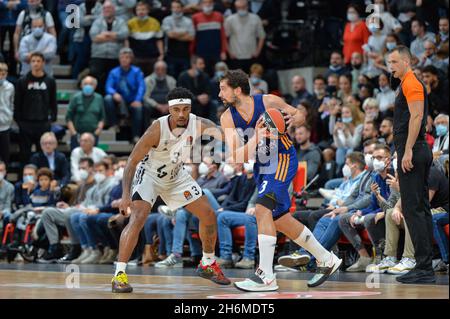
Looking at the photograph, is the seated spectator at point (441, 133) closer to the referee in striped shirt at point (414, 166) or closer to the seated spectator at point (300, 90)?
the referee in striped shirt at point (414, 166)

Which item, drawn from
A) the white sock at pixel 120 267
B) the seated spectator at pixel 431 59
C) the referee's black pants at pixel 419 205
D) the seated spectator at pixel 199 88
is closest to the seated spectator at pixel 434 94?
the seated spectator at pixel 431 59

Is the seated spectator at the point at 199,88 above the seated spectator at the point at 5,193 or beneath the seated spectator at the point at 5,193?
above

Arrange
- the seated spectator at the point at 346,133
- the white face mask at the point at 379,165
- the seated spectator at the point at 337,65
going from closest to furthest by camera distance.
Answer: the white face mask at the point at 379,165 → the seated spectator at the point at 346,133 → the seated spectator at the point at 337,65

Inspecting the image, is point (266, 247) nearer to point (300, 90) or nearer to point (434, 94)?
point (434, 94)

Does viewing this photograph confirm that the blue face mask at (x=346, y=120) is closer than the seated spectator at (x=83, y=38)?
Yes

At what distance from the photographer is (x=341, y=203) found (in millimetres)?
11984

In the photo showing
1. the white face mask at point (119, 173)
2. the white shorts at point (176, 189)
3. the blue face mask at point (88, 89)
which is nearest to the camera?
the white shorts at point (176, 189)

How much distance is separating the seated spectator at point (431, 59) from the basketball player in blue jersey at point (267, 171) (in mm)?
6576

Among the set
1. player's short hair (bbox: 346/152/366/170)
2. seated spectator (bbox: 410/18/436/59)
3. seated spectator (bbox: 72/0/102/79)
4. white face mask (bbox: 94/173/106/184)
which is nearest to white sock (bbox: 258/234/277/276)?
player's short hair (bbox: 346/152/366/170)

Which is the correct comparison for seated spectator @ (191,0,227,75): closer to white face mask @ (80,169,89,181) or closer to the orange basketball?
white face mask @ (80,169,89,181)

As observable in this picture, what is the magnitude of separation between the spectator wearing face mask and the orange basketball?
8.34 metres

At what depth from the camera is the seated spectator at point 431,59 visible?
1482 cm
